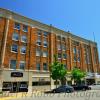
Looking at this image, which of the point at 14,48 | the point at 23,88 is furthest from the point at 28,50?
the point at 23,88

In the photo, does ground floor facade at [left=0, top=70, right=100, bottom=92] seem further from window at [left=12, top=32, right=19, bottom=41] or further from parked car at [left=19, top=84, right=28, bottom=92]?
window at [left=12, top=32, right=19, bottom=41]

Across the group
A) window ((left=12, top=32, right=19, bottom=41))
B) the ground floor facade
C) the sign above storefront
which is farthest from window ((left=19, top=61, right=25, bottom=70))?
window ((left=12, top=32, right=19, bottom=41))

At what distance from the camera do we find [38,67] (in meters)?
43.4

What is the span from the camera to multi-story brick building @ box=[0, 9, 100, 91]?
37250 millimetres

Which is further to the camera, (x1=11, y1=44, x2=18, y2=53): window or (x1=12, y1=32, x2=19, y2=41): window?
(x1=12, y1=32, x2=19, y2=41): window

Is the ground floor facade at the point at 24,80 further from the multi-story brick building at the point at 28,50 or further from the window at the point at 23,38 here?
the window at the point at 23,38

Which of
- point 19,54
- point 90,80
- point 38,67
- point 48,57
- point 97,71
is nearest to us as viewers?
point 19,54

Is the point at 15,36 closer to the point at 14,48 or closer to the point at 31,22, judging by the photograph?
the point at 14,48

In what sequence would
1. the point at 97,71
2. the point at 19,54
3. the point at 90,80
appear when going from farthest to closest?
the point at 97,71 < the point at 90,80 < the point at 19,54

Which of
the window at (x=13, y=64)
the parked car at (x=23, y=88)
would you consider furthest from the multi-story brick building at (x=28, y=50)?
the parked car at (x=23, y=88)

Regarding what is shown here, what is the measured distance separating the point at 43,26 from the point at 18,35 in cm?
947

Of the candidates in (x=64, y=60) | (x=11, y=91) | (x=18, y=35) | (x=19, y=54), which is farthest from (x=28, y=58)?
(x=64, y=60)

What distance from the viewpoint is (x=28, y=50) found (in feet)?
138

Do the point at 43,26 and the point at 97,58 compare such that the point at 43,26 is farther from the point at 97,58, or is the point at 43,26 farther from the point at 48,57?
the point at 97,58
